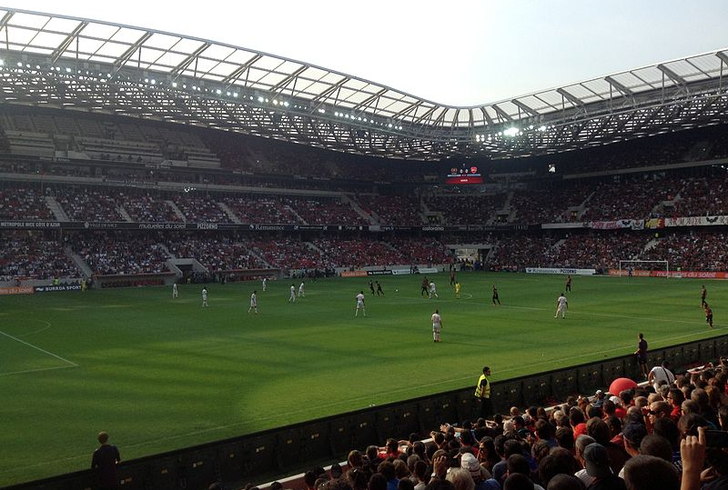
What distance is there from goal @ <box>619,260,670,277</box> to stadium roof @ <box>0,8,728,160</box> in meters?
14.7

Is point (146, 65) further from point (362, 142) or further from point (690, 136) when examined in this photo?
point (690, 136)

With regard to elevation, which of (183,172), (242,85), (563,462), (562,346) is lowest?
(562,346)

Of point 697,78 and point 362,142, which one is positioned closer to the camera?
point 697,78

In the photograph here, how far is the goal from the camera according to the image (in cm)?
6600

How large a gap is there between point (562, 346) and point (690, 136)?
62435 mm

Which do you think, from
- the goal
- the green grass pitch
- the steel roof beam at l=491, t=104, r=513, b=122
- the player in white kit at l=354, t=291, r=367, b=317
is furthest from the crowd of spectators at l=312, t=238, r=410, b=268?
the player in white kit at l=354, t=291, r=367, b=317

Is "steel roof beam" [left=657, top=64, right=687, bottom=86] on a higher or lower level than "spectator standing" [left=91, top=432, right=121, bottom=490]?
higher

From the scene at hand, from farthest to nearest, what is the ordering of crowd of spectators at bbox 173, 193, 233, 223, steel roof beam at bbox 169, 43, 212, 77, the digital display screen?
the digital display screen
crowd of spectators at bbox 173, 193, 233, 223
steel roof beam at bbox 169, 43, 212, 77

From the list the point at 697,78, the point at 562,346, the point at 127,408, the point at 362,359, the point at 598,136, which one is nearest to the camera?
the point at 127,408

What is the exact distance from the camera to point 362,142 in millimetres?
72188

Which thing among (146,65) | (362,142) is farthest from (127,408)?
(362,142)

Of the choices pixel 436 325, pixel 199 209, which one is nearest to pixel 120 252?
pixel 199 209

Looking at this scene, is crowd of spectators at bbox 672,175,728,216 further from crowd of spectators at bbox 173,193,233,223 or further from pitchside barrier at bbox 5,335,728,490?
pitchside barrier at bbox 5,335,728,490

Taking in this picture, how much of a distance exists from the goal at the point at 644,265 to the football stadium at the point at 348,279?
11.7 inches
